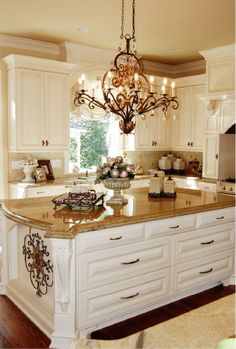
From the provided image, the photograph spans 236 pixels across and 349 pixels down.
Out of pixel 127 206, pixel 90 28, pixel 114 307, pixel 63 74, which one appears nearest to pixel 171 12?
pixel 90 28

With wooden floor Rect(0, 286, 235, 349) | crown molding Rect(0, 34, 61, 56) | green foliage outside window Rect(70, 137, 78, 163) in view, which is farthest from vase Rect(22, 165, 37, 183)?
wooden floor Rect(0, 286, 235, 349)

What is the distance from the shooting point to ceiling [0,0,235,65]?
3.88 meters

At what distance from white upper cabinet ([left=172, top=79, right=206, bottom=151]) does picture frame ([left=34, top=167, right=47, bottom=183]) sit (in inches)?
104

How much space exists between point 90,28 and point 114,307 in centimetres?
356

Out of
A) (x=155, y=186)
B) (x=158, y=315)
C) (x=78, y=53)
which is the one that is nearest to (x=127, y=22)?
(x=78, y=53)

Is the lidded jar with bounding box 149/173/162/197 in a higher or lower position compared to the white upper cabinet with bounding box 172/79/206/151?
lower

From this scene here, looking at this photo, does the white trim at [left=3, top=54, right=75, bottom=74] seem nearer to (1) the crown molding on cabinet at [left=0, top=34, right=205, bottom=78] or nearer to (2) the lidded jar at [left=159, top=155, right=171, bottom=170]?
(1) the crown molding on cabinet at [left=0, top=34, right=205, bottom=78]

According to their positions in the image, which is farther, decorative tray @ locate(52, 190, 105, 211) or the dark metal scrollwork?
decorative tray @ locate(52, 190, 105, 211)

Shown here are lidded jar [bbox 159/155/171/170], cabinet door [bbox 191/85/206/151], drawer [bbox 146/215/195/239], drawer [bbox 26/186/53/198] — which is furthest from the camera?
lidded jar [bbox 159/155/171/170]

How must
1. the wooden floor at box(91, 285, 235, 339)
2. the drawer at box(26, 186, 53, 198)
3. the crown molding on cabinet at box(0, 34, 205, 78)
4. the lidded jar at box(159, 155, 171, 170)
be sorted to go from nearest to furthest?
the wooden floor at box(91, 285, 235, 339) < the drawer at box(26, 186, 53, 198) < the crown molding on cabinet at box(0, 34, 205, 78) < the lidded jar at box(159, 155, 171, 170)

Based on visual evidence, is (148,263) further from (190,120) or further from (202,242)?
(190,120)

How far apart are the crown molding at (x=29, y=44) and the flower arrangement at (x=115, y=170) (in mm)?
3014

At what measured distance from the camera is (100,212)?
302cm

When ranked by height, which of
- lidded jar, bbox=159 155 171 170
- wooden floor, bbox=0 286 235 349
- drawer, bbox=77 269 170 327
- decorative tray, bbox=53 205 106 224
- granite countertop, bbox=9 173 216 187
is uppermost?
lidded jar, bbox=159 155 171 170
